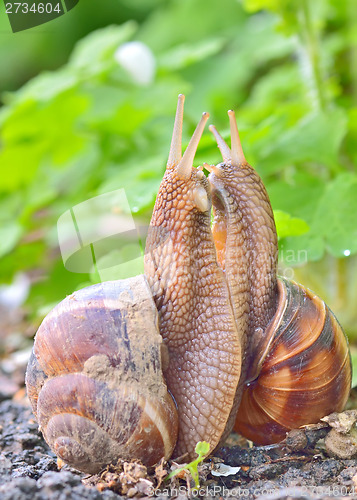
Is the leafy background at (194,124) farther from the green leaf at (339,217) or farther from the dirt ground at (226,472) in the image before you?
the dirt ground at (226,472)

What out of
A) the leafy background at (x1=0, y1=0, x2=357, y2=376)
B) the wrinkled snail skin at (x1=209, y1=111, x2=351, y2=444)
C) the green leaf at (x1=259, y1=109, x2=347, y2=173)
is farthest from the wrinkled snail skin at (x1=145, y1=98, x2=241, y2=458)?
the green leaf at (x1=259, y1=109, x2=347, y2=173)

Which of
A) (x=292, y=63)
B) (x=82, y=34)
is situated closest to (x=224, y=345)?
(x=292, y=63)

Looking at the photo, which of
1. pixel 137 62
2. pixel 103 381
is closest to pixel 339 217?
pixel 103 381

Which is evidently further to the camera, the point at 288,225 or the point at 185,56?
the point at 185,56

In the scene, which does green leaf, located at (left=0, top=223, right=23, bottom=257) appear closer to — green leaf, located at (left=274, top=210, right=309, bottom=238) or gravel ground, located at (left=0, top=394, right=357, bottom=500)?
gravel ground, located at (left=0, top=394, right=357, bottom=500)

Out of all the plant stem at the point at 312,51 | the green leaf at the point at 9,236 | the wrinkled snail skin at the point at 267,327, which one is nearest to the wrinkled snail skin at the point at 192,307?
the wrinkled snail skin at the point at 267,327

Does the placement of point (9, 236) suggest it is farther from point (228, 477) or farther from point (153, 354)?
point (228, 477)

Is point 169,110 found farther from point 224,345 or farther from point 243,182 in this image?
point 224,345
